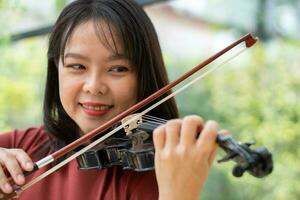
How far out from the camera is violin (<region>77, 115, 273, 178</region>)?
788 millimetres

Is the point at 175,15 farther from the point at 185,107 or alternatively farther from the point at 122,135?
the point at 122,135

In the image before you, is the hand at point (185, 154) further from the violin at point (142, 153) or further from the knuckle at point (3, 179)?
the knuckle at point (3, 179)

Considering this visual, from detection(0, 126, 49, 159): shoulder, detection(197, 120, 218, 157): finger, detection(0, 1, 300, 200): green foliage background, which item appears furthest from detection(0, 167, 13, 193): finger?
detection(0, 1, 300, 200): green foliage background

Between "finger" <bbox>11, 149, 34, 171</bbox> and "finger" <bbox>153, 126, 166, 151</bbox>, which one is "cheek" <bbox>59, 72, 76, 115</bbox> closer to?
"finger" <bbox>11, 149, 34, 171</bbox>

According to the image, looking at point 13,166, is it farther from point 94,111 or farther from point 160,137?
point 160,137

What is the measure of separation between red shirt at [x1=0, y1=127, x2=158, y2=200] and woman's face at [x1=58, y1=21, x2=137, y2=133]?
4.0 inches

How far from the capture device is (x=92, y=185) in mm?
1164

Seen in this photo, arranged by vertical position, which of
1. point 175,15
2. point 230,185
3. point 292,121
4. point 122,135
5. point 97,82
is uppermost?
point 97,82

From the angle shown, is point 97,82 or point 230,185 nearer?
point 97,82

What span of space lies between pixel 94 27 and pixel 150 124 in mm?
236

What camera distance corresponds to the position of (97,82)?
3.56 feet

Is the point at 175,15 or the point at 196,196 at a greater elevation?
the point at 196,196

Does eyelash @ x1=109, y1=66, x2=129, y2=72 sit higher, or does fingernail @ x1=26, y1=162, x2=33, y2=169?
eyelash @ x1=109, y1=66, x2=129, y2=72

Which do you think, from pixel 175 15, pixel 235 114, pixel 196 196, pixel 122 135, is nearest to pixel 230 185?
pixel 235 114
